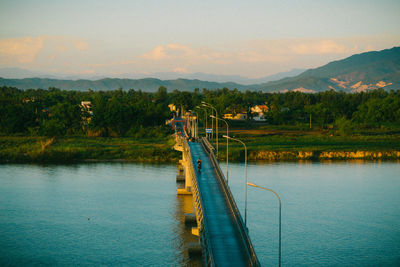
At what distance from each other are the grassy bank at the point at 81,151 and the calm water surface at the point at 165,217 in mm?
17289

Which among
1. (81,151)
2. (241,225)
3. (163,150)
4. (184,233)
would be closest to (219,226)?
(241,225)

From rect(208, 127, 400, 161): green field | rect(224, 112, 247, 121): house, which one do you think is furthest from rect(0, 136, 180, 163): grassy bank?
rect(224, 112, 247, 121): house

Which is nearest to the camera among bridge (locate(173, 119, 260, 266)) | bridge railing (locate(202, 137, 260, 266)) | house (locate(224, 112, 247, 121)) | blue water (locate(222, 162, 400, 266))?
bridge railing (locate(202, 137, 260, 266))

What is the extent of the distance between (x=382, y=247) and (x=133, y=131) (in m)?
102

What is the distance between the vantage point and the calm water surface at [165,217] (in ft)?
139

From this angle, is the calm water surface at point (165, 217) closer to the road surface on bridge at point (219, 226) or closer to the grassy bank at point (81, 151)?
the road surface on bridge at point (219, 226)

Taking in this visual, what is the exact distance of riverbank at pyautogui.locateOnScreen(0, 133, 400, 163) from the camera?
337 feet

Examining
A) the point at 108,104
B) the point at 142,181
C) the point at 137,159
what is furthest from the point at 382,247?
the point at 108,104

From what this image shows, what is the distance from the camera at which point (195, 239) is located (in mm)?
46375

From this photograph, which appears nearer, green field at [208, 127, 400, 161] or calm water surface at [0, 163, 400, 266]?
calm water surface at [0, 163, 400, 266]

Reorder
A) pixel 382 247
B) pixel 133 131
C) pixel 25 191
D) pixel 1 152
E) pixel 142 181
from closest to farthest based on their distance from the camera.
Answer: pixel 382 247 → pixel 25 191 → pixel 142 181 → pixel 1 152 → pixel 133 131

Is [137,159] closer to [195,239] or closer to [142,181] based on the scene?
[142,181]

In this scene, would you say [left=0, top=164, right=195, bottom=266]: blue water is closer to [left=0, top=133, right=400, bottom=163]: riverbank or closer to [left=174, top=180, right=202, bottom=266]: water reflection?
[left=174, top=180, right=202, bottom=266]: water reflection

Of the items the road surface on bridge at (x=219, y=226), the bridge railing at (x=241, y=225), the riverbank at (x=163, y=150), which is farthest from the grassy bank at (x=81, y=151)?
the bridge railing at (x=241, y=225)
